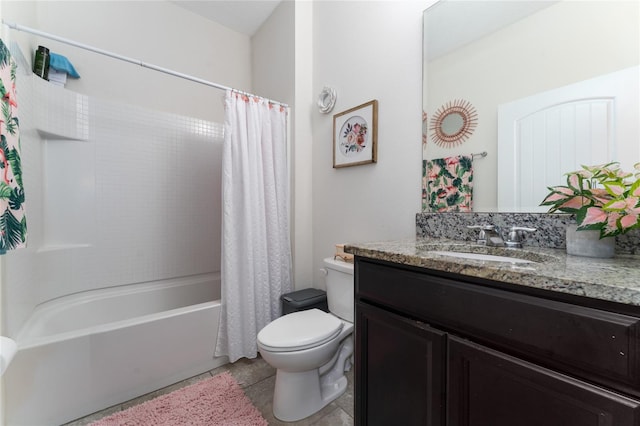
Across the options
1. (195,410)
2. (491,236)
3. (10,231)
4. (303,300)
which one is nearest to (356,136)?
(491,236)

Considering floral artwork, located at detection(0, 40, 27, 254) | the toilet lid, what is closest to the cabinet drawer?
the toilet lid

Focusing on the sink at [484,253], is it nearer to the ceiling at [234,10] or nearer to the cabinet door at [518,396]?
the cabinet door at [518,396]

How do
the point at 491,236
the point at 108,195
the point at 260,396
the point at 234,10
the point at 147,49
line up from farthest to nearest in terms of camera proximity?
1. the point at 234,10
2. the point at 147,49
3. the point at 108,195
4. the point at 260,396
5. the point at 491,236

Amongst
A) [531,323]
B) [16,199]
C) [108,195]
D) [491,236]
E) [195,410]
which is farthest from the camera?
[108,195]

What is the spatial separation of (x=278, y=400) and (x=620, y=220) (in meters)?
1.47

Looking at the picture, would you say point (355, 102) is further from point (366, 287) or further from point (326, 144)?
point (366, 287)

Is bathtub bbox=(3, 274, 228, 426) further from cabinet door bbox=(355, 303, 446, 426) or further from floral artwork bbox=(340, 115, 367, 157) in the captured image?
floral artwork bbox=(340, 115, 367, 157)

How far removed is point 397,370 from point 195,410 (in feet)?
3.65

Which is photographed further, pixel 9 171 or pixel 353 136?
pixel 353 136

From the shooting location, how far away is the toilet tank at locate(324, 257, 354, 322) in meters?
1.43

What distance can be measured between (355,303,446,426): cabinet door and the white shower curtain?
0.95 meters

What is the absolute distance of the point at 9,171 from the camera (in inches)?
33.7

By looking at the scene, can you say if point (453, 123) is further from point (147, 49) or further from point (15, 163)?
point (147, 49)

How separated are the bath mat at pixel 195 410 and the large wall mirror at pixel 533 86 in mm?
1494
